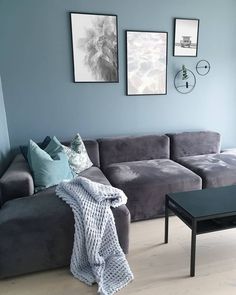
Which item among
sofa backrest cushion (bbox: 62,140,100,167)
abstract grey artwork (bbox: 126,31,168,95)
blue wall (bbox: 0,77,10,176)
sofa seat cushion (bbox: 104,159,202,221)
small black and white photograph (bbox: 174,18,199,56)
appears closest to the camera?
sofa seat cushion (bbox: 104,159,202,221)

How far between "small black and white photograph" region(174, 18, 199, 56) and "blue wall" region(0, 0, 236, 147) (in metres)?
0.07

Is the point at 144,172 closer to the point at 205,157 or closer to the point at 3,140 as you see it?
the point at 205,157

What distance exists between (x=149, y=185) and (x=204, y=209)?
74 cm

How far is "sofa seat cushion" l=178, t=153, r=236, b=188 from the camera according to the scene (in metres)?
2.62

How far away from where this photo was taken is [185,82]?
131 inches

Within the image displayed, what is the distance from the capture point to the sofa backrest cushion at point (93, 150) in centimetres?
288

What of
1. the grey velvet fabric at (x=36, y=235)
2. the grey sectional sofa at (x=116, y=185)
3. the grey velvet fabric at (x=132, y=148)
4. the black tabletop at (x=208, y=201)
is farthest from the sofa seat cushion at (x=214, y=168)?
the grey velvet fabric at (x=36, y=235)

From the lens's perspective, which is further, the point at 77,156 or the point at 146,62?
the point at 146,62

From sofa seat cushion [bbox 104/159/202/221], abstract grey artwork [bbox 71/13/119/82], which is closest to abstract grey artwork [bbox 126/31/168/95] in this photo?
abstract grey artwork [bbox 71/13/119/82]

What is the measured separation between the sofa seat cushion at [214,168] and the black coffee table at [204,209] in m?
0.56

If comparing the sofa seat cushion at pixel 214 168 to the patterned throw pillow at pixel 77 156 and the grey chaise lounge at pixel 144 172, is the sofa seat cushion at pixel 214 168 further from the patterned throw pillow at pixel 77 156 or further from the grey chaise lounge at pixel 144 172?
the patterned throw pillow at pixel 77 156

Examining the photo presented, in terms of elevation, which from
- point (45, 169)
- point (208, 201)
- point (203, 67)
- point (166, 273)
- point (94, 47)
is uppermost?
point (94, 47)

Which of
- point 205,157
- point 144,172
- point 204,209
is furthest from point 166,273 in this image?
point 205,157

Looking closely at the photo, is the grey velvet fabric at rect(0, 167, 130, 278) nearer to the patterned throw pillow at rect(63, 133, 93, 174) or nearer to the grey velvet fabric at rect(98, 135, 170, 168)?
the patterned throw pillow at rect(63, 133, 93, 174)
